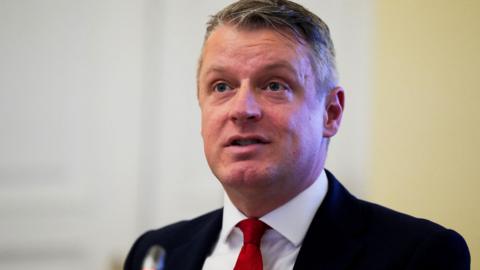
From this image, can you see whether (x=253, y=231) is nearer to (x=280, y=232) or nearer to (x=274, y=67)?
(x=280, y=232)

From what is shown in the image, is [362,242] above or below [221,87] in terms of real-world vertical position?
below

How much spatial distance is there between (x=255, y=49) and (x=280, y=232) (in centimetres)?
39

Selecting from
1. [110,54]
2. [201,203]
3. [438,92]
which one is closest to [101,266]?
[201,203]

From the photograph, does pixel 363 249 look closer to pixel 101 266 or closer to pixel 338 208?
pixel 338 208

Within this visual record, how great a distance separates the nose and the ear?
0.19 metres

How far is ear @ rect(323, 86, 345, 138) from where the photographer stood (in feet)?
4.55

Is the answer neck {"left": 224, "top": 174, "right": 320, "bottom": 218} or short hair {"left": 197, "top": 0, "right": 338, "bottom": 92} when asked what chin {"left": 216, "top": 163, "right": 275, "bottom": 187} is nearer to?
neck {"left": 224, "top": 174, "right": 320, "bottom": 218}

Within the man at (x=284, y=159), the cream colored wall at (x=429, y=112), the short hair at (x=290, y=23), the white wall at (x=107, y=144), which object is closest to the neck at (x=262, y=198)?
the man at (x=284, y=159)

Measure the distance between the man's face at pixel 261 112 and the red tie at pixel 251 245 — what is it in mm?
89

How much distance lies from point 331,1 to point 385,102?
615 millimetres

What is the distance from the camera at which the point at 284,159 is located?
4.17ft

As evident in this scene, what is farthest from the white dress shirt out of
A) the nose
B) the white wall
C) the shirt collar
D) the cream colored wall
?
the white wall

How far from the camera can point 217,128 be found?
1302 millimetres

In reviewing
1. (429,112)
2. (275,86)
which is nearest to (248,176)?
(275,86)
